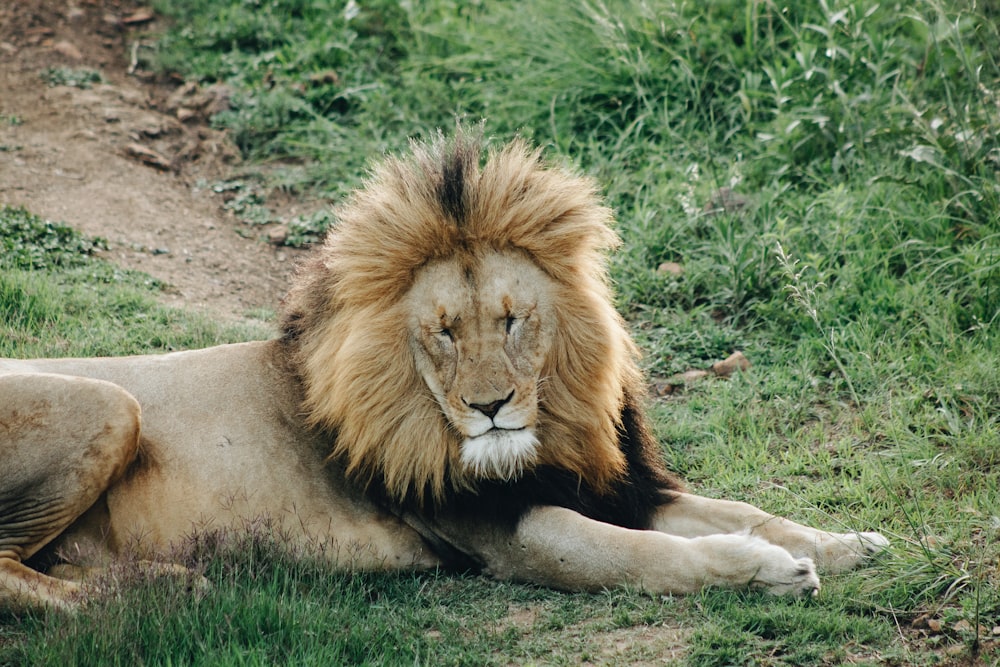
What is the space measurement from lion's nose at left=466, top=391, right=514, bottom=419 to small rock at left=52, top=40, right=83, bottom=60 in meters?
6.34

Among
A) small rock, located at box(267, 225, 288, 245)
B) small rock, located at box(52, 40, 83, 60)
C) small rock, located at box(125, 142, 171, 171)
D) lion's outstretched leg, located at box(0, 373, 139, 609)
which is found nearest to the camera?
lion's outstretched leg, located at box(0, 373, 139, 609)

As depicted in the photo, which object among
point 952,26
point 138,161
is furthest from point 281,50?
point 952,26

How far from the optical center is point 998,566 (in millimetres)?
3436

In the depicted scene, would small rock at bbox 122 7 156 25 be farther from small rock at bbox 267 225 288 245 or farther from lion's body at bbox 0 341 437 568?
lion's body at bbox 0 341 437 568

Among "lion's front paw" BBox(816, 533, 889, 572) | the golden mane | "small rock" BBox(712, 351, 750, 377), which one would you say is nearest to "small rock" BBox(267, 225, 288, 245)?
"small rock" BBox(712, 351, 750, 377)

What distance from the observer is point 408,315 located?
147 inches

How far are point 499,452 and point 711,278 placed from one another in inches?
98.4

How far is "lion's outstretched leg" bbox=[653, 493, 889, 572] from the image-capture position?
3.62 metres

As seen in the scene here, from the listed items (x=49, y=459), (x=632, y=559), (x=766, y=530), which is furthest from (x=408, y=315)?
(x=766, y=530)

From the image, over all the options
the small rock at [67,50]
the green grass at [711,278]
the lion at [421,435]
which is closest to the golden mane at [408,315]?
the lion at [421,435]

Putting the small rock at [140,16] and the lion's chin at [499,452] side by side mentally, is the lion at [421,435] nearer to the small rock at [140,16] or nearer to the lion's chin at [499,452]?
the lion's chin at [499,452]

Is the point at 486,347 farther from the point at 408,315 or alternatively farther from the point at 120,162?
the point at 120,162

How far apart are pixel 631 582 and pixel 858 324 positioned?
208 cm

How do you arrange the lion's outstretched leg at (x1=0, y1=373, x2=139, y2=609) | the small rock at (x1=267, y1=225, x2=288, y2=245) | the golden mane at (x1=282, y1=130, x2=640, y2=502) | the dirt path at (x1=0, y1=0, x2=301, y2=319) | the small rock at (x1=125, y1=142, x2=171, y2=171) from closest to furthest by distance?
the lion's outstretched leg at (x1=0, y1=373, x2=139, y2=609) → the golden mane at (x1=282, y1=130, x2=640, y2=502) → the dirt path at (x1=0, y1=0, x2=301, y2=319) → the small rock at (x1=267, y1=225, x2=288, y2=245) → the small rock at (x1=125, y1=142, x2=171, y2=171)
